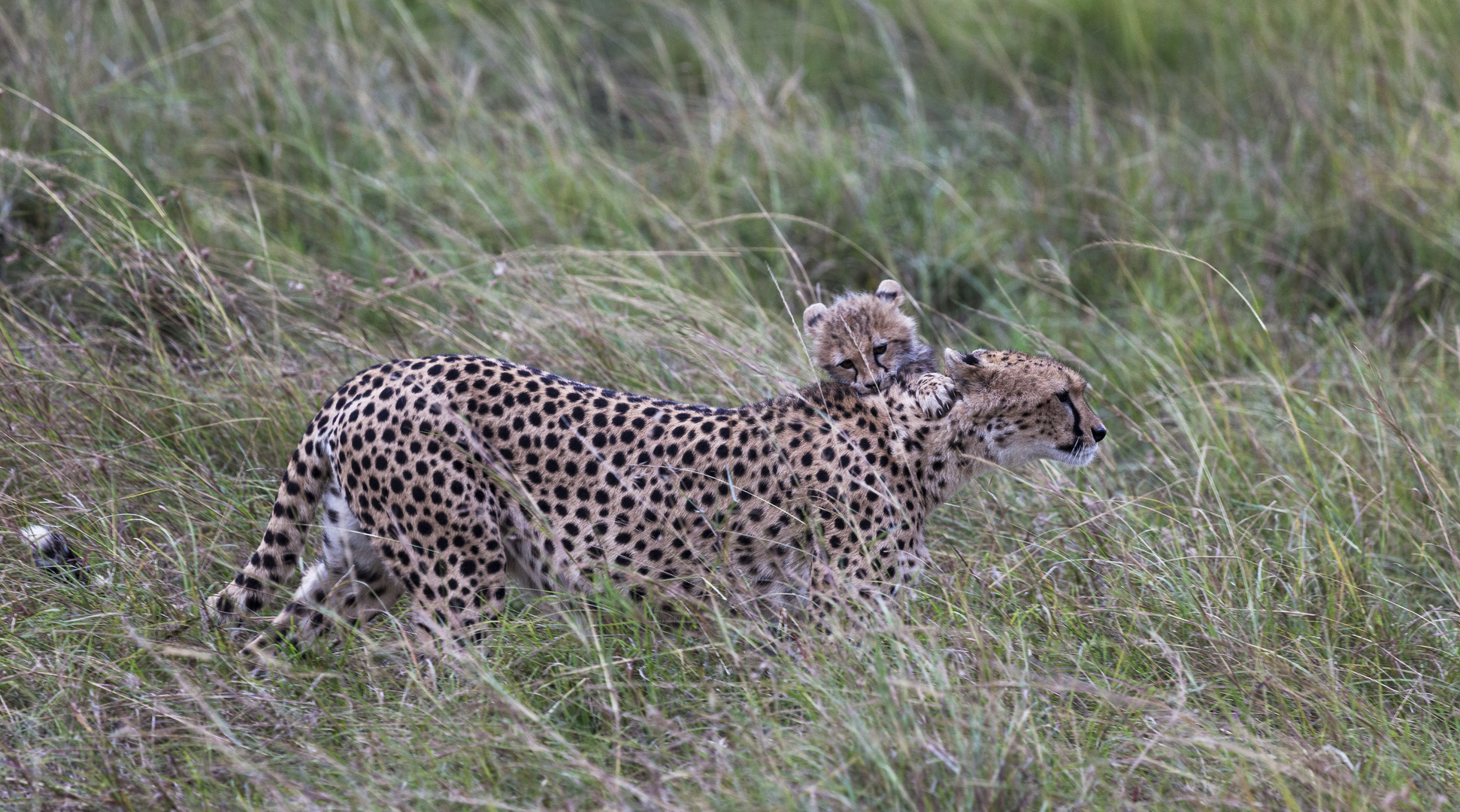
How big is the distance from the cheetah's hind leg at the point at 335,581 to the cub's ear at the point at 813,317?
48.7 inches

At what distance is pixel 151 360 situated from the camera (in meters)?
4.51

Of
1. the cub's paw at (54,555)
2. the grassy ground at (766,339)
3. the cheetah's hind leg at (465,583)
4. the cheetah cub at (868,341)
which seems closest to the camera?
the grassy ground at (766,339)

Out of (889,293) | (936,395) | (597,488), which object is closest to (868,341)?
(889,293)

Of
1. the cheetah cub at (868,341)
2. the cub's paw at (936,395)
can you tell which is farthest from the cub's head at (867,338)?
the cub's paw at (936,395)

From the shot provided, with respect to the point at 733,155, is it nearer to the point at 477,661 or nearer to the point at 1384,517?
the point at 1384,517

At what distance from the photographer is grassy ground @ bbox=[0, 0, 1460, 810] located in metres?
2.94

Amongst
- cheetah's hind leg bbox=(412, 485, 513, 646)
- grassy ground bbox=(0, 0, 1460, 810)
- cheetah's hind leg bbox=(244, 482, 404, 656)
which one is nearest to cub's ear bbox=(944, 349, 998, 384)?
grassy ground bbox=(0, 0, 1460, 810)

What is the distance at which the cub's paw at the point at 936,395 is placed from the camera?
3.57 metres

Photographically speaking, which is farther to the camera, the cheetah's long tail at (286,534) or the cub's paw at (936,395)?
the cub's paw at (936,395)

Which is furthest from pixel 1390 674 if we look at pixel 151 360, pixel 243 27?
pixel 243 27

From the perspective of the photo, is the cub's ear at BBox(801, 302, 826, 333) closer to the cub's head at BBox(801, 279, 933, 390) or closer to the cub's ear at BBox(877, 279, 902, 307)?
the cub's head at BBox(801, 279, 933, 390)

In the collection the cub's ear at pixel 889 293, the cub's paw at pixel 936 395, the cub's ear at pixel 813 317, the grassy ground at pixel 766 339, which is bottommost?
the grassy ground at pixel 766 339

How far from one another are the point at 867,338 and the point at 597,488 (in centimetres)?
82

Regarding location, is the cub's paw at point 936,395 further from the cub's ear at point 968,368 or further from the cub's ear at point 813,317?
the cub's ear at point 813,317
